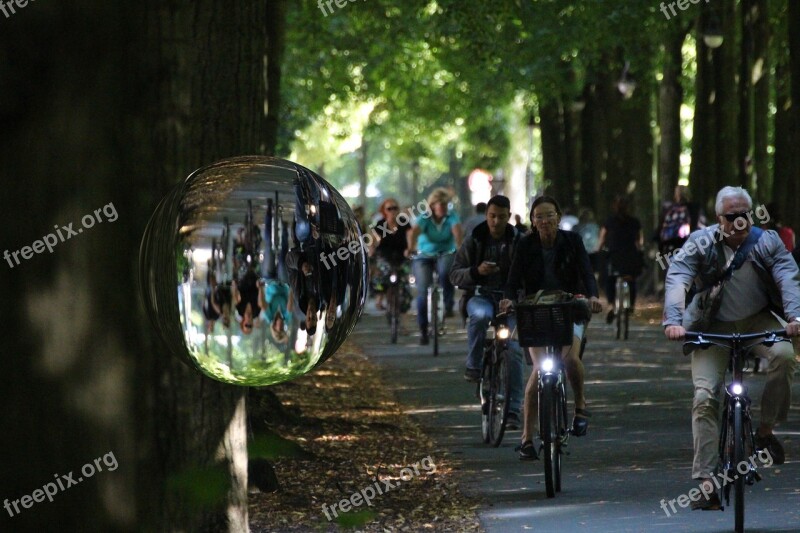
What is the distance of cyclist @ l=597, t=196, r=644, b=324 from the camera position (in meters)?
22.3

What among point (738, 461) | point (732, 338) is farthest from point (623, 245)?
point (738, 461)

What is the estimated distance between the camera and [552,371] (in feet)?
33.2

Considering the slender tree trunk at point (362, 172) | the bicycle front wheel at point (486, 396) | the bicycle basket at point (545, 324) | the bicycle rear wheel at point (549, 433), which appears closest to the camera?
the bicycle rear wheel at point (549, 433)

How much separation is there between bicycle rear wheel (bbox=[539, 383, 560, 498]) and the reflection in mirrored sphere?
6885 mm

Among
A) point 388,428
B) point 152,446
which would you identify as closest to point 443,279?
point 388,428

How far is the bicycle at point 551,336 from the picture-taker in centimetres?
986

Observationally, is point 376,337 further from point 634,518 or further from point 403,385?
point 634,518

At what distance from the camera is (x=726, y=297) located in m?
8.58

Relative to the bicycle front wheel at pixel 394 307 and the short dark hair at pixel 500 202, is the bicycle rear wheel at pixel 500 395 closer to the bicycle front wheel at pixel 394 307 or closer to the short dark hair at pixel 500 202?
the short dark hair at pixel 500 202

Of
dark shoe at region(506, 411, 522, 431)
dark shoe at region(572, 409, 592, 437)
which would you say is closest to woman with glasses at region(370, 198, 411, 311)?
→ dark shoe at region(506, 411, 522, 431)

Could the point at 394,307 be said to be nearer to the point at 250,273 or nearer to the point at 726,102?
the point at 726,102

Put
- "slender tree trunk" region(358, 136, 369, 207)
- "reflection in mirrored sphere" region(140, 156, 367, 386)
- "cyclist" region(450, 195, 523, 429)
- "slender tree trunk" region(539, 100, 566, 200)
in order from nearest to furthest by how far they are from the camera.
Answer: "reflection in mirrored sphere" region(140, 156, 367, 386) < "cyclist" region(450, 195, 523, 429) < "slender tree trunk" region(539, 100, 566, 200) < "slender tree trunk" region(358, 136, 369, 207)

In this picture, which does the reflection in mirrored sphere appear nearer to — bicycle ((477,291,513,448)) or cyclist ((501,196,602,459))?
cyclist ((501,196,602,459))

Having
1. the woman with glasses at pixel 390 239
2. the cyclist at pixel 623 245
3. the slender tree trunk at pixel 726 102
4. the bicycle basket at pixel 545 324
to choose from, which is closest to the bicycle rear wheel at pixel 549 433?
the bicycle basket at pixel 545 324
